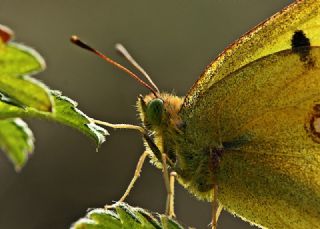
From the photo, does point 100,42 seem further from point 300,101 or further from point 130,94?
point 300,101

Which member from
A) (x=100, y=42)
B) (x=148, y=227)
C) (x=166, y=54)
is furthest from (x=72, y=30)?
(x=148, y=227)

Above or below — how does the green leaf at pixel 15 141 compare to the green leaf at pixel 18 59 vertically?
below

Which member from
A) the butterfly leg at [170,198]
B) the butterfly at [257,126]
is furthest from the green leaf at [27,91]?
the butterfly at [257,126]

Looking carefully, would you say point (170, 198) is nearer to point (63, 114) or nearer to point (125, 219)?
point (125, 219)

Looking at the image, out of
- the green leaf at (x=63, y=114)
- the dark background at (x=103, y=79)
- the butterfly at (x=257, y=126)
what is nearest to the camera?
the green leaf at (x=63, y=114)

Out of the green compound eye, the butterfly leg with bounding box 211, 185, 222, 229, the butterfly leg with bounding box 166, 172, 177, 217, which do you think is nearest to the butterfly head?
the green compound eye

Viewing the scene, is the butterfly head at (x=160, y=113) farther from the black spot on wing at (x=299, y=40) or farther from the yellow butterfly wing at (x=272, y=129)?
the black spot on wing at (x=299, y=40)

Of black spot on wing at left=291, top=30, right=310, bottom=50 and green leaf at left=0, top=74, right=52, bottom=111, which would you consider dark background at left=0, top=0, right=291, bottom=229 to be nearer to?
black spot on wing at left=291, top=30, right=310, bottom=50
